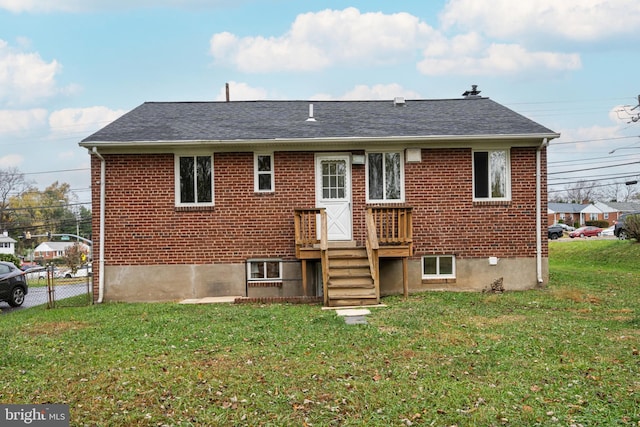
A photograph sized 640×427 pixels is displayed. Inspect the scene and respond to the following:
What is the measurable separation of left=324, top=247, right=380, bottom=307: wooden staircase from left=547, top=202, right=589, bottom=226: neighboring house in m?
73.5

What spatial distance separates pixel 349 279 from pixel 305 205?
231cm

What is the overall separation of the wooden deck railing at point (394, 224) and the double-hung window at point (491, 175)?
2052 mm

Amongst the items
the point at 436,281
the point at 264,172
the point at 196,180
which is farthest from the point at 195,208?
the point at 436,281

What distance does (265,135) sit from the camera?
1298 cm

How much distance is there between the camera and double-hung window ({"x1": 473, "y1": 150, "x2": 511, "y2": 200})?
13359 mm

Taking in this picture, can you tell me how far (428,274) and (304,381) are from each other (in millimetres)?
7881

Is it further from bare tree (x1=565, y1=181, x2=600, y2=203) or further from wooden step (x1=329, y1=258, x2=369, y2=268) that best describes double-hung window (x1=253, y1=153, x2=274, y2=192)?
bare tree (x1=565, y1=181, x2=600, y2=203)

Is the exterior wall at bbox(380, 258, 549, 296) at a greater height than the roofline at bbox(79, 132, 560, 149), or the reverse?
the roofline at bbox(79, 132, 560, 149)

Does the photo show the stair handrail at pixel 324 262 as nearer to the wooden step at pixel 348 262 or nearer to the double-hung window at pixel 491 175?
the wooden step at pixel 348 262

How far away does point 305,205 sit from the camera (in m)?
13.2

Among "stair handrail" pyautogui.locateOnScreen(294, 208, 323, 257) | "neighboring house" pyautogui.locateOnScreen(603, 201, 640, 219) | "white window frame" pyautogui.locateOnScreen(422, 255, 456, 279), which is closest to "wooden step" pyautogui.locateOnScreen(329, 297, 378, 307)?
"stair handrail" pyautogui.locateOnScreen(294, 208, 323, 257)

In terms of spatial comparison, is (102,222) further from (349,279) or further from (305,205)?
(349,279)

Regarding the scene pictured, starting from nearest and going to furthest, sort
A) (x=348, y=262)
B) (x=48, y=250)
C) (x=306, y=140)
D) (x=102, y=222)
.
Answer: (x=348, y=262)
(x=306, y=140)
(x=102, y=222)
(x=48, y=250)

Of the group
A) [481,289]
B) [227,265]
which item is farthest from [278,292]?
[481,289]
